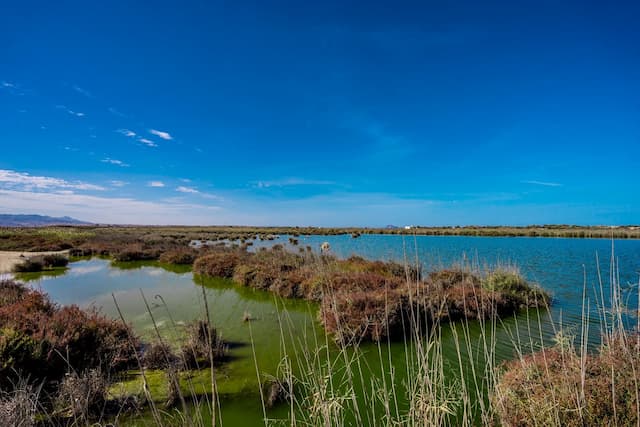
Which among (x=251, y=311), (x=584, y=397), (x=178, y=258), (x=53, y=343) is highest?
(x=584, y=397)

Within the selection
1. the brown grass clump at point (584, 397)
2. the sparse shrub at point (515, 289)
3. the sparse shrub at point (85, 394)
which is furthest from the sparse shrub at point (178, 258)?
the brown grass clump at point (584, 397)

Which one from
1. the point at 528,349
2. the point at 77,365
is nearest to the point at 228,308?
the point at 77,365

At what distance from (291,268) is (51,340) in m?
10.9

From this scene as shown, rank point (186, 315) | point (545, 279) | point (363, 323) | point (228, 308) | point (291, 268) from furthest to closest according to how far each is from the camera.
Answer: point (291, 268)
point (545, 279)
point (228, 308)
point (186, 315)
point (363, 323)

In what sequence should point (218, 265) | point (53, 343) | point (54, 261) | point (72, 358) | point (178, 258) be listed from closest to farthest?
point (53, 343) → point (72, 358) → point (218, 265) → point (54, 261) → point (178, 258)

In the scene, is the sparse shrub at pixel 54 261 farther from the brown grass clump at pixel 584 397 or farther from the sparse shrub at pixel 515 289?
the brown grass clump at pixel 584 397

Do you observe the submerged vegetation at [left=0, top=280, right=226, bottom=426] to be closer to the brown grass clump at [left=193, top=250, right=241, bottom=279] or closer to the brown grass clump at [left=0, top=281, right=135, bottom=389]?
the brown grass clump at [left=0, top=281, right=135, bottom=389]

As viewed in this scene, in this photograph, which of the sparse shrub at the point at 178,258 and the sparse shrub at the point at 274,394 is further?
the sparse shrub at the point at 178,258

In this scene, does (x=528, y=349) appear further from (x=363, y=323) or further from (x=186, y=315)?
(x=186, y=315)

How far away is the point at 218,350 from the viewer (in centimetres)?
668

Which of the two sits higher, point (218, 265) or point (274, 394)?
point (218, 265)

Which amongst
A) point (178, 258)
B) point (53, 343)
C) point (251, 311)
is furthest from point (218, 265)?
point (53, 343)

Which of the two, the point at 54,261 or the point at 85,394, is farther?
the point at 54,261

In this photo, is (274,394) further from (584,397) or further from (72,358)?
(584,397)
